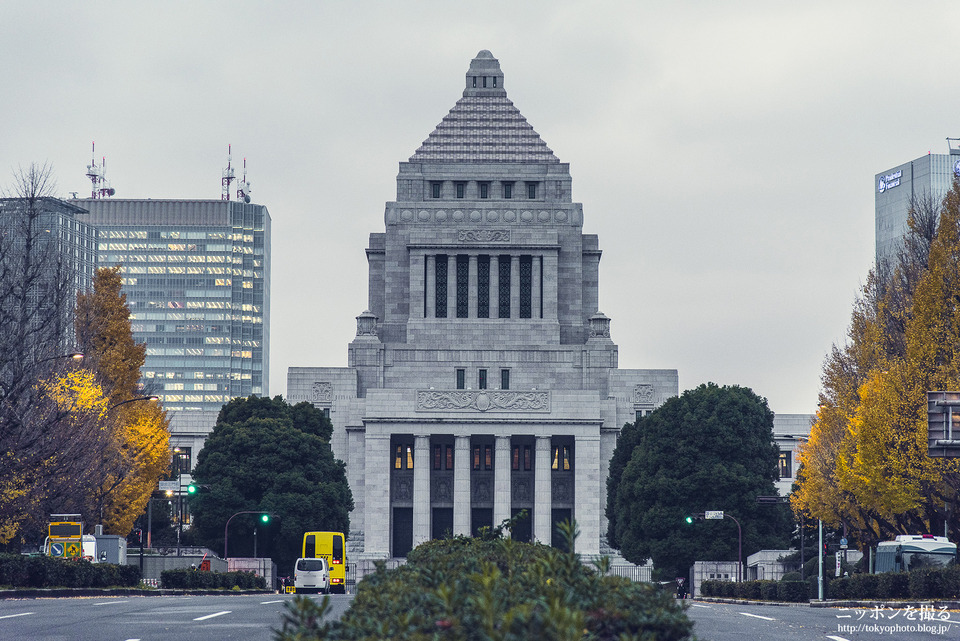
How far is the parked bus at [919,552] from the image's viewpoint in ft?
165

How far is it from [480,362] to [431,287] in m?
8.15

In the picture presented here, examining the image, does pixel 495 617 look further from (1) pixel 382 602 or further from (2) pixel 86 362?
(2) pixel 86 362

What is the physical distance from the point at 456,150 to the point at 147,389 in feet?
184

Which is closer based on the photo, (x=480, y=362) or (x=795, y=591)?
(x=795, y=591)

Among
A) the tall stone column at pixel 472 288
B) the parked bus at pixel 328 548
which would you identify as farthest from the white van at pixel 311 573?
the tall stone column at pixel 472 288

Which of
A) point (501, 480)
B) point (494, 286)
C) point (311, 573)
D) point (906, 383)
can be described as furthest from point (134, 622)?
point (494, 286)

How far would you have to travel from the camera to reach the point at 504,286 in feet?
375

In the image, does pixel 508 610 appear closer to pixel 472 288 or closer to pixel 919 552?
pixel 919 552

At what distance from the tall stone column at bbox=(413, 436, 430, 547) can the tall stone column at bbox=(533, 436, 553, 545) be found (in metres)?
7.87

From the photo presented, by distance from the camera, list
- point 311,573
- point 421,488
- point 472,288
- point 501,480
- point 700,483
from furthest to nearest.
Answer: point 472,288, point 501,480, point 421,488, point 700,483, point 311,573

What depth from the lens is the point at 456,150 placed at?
121 meters

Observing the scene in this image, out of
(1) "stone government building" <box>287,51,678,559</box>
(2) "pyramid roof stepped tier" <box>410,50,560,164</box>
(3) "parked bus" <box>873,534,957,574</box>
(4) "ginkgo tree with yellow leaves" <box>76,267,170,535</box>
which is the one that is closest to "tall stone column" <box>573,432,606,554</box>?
(1) "stone government building" <box>287,51,678,559</box>

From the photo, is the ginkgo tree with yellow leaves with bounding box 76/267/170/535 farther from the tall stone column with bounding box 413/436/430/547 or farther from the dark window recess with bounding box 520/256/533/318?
the dark window recess with bounding box 520/256/533/318

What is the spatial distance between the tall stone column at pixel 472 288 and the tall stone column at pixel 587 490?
17043mm
